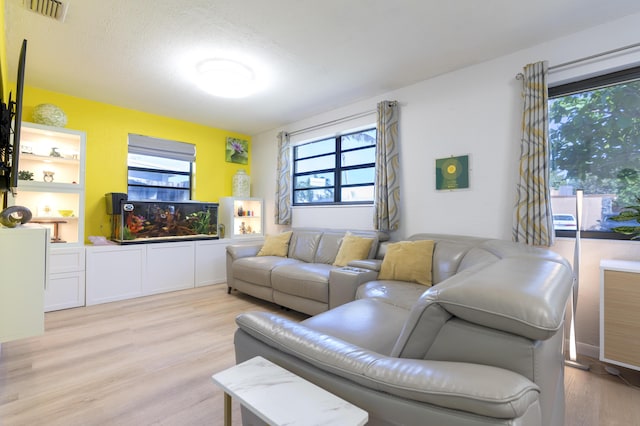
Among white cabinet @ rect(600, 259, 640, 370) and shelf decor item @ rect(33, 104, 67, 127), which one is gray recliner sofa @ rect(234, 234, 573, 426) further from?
shelf decor item @ rect(33, 104, 67, 127)

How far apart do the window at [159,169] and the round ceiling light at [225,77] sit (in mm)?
1721

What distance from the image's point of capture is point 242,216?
16.6ft

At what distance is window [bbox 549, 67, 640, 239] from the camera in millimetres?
2229

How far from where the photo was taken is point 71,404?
167 cm

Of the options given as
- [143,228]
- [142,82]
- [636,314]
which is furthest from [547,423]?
[143,228]

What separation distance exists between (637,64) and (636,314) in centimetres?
184

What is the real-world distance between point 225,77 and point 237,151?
2.56 m

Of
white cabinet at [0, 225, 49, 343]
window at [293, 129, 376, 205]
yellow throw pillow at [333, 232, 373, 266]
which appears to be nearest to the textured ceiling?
window at [293, 129, 376, 205]

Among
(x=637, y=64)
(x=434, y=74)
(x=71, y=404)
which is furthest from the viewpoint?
(x=434, y=74)

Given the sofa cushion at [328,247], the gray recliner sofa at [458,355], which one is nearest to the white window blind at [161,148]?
the sofa cushion at [328,247]

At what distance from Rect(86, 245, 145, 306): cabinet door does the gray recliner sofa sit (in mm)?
3368

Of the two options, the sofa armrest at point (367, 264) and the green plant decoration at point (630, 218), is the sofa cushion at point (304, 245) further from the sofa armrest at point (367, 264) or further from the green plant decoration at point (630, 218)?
the green plant decoration at point (630, 218)

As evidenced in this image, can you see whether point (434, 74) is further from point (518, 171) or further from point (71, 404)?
point (71, 404)

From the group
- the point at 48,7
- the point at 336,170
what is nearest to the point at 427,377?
the point at 48,7
